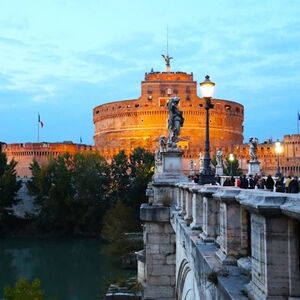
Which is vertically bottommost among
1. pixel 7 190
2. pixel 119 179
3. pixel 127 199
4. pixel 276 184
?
pixel 127 199

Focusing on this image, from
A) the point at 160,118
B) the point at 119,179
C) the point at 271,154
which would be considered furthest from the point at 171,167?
the point at 160,118

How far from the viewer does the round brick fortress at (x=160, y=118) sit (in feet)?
246

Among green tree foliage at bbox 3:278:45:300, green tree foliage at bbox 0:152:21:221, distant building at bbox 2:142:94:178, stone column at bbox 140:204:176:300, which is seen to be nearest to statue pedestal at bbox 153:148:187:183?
stone column at bbox 140:204:176:300

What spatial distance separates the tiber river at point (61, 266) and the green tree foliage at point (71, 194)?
2333 millimetres

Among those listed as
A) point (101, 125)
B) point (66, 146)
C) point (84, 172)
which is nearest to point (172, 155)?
point (84, 172)

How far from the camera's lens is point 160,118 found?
2943 inches

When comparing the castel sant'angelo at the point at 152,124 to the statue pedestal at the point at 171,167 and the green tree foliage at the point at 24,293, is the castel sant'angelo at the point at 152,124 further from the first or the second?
the green tree foliage at the point at 24,293

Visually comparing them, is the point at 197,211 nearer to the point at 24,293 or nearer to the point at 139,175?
the point at 24,293

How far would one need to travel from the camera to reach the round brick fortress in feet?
246

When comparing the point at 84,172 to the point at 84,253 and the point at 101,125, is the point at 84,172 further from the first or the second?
the point at 101,125

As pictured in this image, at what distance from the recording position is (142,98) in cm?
7706

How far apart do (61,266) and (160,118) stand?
42.4 metres

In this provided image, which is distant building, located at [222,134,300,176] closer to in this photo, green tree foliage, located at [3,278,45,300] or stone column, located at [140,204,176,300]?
stone column, located at [140,204,176,300]

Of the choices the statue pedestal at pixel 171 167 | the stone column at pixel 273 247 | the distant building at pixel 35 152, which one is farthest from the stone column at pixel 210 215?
the distant building at pixel 35 152
